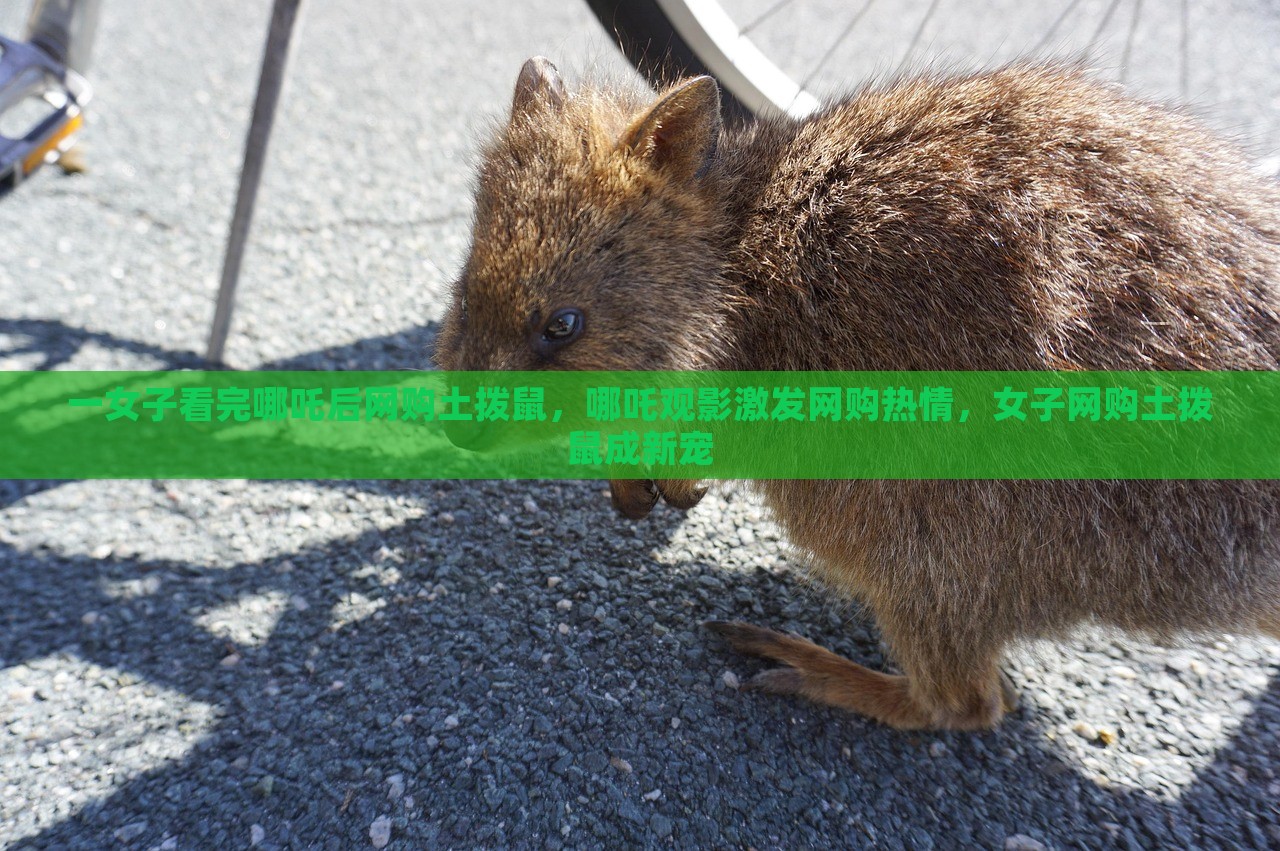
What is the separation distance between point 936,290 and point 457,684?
1.57 metres

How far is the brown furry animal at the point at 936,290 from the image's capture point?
6.88 ft

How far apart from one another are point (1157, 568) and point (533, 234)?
5.23 feet

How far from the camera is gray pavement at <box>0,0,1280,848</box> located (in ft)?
7.45

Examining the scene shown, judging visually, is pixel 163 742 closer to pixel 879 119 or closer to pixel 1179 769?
pixel 879 119

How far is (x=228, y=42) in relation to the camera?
618 cm

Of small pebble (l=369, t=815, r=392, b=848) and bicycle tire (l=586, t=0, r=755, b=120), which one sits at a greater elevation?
bicycle tire (l=586, t=0, r=755, b=120)

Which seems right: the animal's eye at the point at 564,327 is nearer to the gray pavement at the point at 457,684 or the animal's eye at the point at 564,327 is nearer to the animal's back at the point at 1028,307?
the animal's back at the point at 1028,307

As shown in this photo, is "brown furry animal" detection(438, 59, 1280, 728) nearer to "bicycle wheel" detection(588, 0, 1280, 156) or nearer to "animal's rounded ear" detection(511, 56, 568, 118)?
"animal's rounded ear" detection(511, 56, 568, 118)
